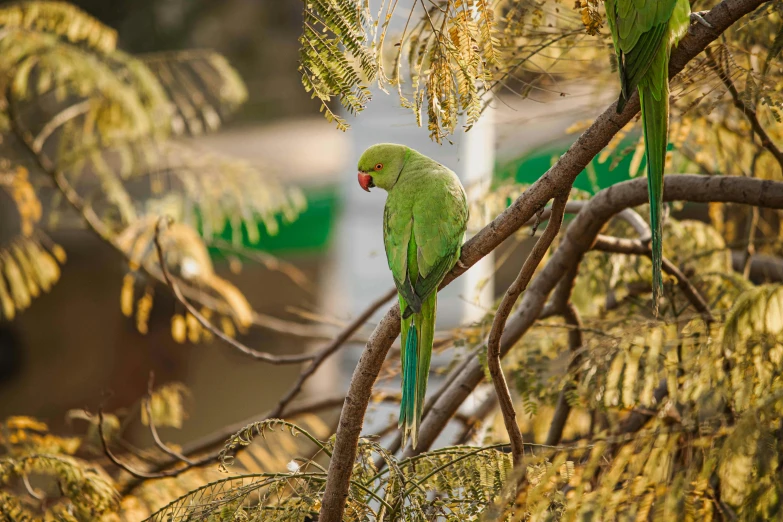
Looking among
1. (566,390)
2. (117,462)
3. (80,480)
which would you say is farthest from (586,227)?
(80,480)

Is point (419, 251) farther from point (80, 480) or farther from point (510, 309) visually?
point (80, 480)

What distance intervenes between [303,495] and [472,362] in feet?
3.14

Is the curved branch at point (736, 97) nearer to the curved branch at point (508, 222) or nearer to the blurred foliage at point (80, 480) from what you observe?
the curved branch at point (508, 222)

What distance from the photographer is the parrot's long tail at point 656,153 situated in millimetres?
1530

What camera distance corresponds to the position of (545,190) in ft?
5.28

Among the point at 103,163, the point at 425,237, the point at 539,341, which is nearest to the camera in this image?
the point at 425,237

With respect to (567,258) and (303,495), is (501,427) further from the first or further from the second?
(303,495)

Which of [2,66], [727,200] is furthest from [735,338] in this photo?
[2,66]

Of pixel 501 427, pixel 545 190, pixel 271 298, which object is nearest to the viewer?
pixel 545 190

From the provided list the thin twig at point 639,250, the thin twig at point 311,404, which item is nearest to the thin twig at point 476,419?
the thin twig at point 311,404

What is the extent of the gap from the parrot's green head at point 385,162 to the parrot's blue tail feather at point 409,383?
65 centimetres

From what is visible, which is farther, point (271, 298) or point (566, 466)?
point (271, 298)

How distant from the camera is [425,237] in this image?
6.80 feet

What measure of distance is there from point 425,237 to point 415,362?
352 millimetres
